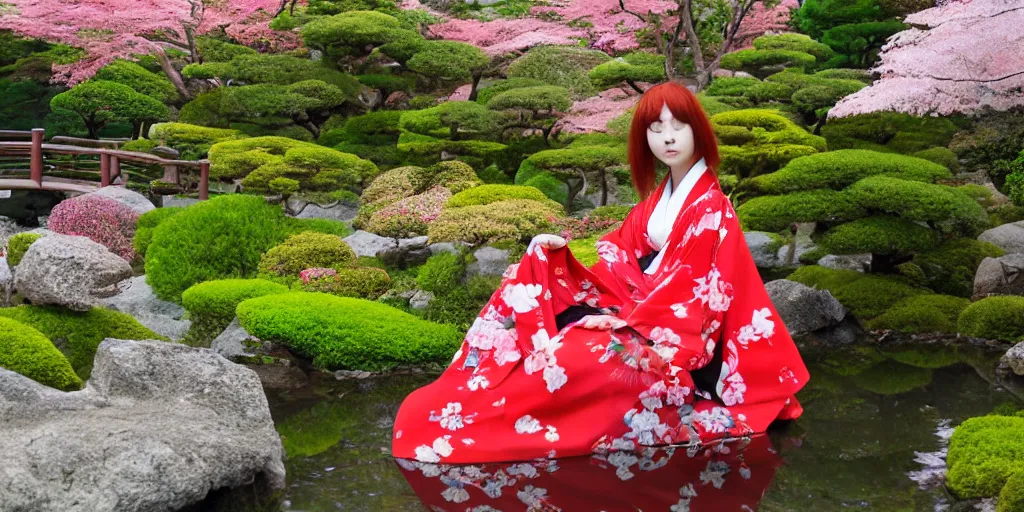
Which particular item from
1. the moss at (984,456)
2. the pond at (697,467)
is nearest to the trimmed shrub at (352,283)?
the pond at (697,467)

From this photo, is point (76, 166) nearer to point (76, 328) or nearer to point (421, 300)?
point (421, 300)

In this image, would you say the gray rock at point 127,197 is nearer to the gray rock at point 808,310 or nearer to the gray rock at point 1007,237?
the gray rock at point 808,310

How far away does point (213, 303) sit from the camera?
7535mm

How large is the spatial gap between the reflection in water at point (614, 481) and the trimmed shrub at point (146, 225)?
6806mm

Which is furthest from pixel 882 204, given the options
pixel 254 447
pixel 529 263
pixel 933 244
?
pixel 254 447

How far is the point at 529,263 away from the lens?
16.0 feet

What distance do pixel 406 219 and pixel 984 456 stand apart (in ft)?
21.2

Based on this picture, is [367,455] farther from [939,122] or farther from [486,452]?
[939,122]

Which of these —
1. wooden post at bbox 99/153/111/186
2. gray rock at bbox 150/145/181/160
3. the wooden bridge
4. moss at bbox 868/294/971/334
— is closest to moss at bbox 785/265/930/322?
moss at bbox 868/294/971/334

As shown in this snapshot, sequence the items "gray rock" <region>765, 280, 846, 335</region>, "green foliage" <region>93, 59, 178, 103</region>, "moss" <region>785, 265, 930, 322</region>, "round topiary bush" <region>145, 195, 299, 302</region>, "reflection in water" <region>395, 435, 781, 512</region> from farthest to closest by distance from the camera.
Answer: "green foliage" <region>93, 59, 178, 103</region> → "round topiary bush" <region>145, 195, 299, 302</region> → "moss" <region>785, 265, 930, 322</region> → "gray rock" <region>765, 280, 846, 335</region> → "reflection in water" <region>395, 435, 781, 512</region>

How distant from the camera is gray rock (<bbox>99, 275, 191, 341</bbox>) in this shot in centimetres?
803

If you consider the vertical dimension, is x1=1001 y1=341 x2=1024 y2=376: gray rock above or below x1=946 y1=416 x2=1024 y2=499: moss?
below

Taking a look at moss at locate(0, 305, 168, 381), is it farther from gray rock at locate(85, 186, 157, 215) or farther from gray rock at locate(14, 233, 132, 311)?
gray rock at locate(85, 186, 157, 215)

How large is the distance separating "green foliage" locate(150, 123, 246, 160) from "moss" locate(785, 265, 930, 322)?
10.6m
